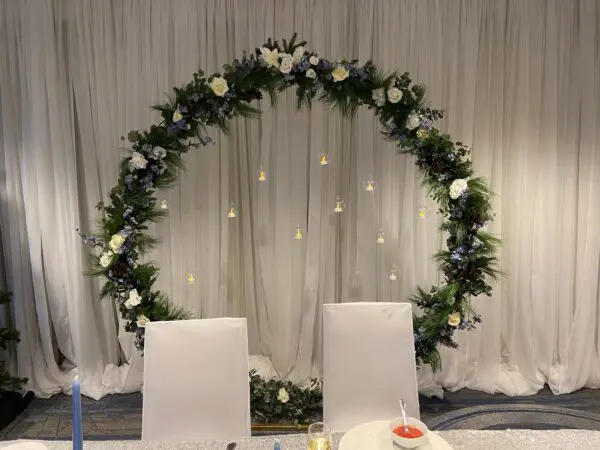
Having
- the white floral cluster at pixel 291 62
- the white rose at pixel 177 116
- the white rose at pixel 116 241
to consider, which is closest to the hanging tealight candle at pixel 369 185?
the white floral cluster at pixel 291 62

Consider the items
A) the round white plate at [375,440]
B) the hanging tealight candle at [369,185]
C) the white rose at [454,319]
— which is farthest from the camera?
the hanging tealight candle at [369,185]

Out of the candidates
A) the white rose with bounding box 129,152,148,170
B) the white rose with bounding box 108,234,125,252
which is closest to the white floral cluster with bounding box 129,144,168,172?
the white rose with bounding box 129,152,148,170

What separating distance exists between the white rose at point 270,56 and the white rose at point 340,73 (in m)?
0.30

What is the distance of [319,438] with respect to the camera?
1542mm

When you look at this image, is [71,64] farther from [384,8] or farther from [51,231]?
[384,8]

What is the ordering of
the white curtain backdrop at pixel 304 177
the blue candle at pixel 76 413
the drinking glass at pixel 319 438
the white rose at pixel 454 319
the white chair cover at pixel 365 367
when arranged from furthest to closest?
the white curtain backdrop at pixel 304 177, the white rose at pixel 454 319, the white chair cover at pixel 365 367, the drinking glass at pixel 319 438, the blue candle at pixel 76 413

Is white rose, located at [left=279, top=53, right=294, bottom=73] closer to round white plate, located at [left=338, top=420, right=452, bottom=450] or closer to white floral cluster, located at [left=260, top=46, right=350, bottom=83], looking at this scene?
white floral cluster, located at [left=260, top=46, right=350, bottom=83]

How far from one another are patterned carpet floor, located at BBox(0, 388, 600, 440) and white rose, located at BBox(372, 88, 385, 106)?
5.62 feet

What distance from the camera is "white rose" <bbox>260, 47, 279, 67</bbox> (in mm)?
2834

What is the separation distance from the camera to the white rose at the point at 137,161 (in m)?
2.86

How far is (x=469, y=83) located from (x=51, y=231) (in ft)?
9.14

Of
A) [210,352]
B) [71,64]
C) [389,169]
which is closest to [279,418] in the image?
[210,352]

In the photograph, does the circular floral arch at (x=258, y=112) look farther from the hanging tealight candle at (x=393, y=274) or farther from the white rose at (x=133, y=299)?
the hanging tealight candle at (x=393, y=274)

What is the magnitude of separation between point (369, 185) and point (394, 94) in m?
0.64
